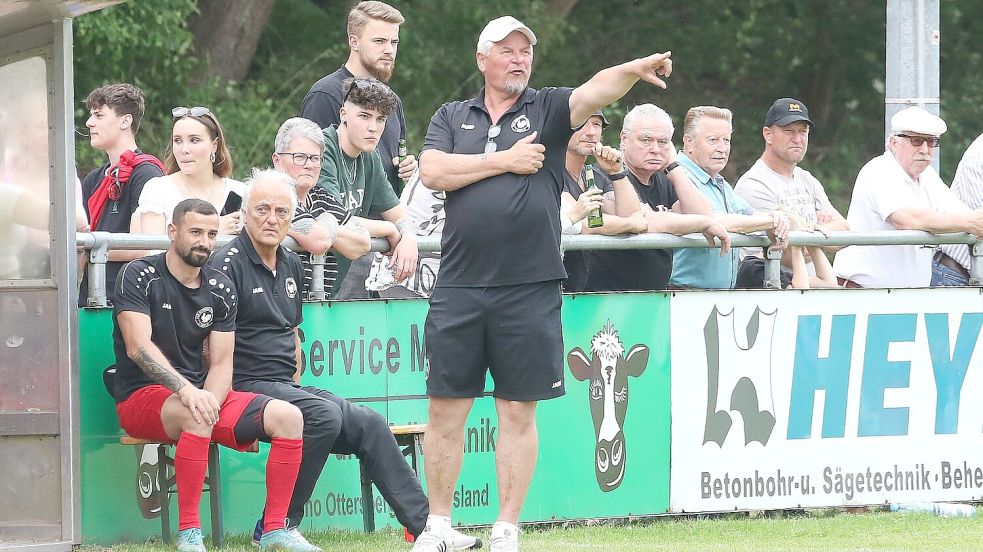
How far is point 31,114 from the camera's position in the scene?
679 cm

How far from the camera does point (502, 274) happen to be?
6273mm

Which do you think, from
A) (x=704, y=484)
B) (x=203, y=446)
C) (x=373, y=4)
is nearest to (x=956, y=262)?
(x=704, y=484)

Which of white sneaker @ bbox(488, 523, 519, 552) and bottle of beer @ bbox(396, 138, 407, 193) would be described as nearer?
white sneaker @ bbox(488, 523, 519, 552)

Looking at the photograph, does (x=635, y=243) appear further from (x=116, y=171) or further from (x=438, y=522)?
(x=116, y=171)

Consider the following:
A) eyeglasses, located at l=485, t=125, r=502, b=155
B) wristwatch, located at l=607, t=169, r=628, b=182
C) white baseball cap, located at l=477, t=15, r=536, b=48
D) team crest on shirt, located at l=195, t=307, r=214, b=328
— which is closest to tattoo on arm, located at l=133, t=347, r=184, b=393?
team crest on shirt, located at l=195, t=307, r=214, b=328

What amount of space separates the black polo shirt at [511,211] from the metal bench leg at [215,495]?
1.29m

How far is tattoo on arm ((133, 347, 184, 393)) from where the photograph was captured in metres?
6.42

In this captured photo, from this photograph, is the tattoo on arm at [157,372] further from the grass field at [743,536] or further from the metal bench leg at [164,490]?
the grass field at [743,536]

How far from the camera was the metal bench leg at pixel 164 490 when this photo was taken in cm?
688

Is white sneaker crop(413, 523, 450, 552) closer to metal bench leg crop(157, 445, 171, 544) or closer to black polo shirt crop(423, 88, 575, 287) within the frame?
black polo shirt crop(423, 88, 575, 287)

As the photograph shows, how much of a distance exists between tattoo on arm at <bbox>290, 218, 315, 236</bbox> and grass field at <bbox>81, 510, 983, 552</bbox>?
4.64 feet

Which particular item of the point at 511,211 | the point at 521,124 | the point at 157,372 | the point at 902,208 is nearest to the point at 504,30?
the point at 521,124

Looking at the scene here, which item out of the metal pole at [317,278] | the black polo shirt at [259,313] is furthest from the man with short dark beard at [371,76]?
the black polo shirt at [259,313]

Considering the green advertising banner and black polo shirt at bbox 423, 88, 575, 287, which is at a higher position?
black polo shirt at bbox 423, 88, 575, 287
